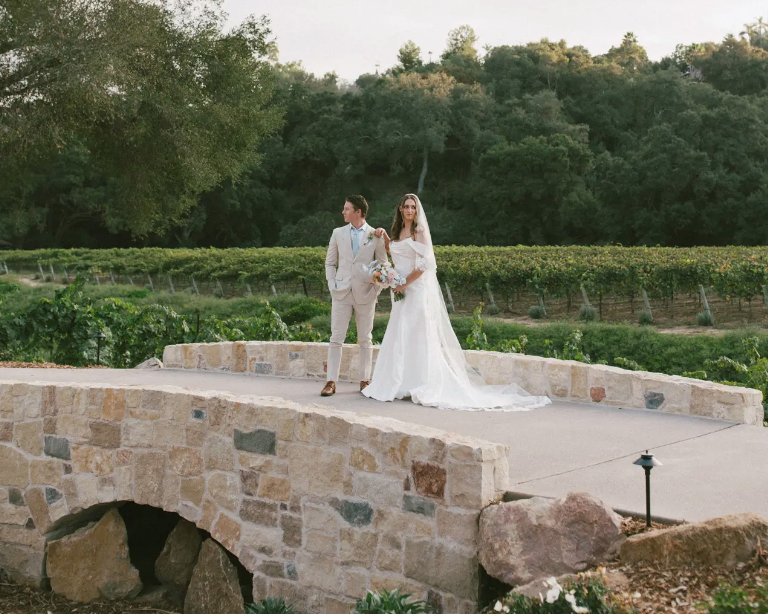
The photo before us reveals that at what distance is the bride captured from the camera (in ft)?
25.8

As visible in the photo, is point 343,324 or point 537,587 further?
point 343,324

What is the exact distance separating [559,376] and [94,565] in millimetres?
4264

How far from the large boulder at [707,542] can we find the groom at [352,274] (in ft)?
14.3

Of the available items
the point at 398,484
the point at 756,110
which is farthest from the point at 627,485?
the point at 756,110

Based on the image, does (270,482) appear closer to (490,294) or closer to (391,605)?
(391,605)

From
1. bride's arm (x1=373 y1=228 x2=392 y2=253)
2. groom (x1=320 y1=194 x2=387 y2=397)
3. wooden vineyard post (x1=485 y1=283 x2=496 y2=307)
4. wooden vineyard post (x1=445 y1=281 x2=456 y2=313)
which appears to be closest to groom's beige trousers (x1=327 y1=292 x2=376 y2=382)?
groom (x1=320 y1=194 x2=387 y2=397)

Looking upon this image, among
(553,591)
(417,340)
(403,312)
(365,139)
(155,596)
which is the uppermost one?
(365,139)

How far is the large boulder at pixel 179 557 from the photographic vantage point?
285 inches

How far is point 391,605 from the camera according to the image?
189 inches

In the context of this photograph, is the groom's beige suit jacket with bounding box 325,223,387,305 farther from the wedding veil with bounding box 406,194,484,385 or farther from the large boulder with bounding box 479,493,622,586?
the large boulder with bounding box 479,493,622,586

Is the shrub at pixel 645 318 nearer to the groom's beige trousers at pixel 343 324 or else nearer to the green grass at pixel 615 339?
the green grass at pixel 615 339

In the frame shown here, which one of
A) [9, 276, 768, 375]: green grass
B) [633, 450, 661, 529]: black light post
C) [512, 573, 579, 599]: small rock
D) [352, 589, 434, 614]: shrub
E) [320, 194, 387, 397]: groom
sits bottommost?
[9, 276, 768, 375]: green grass

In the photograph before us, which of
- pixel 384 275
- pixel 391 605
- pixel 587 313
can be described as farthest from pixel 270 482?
pixel 587 313

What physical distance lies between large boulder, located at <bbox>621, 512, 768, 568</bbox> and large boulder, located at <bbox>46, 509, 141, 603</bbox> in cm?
455
